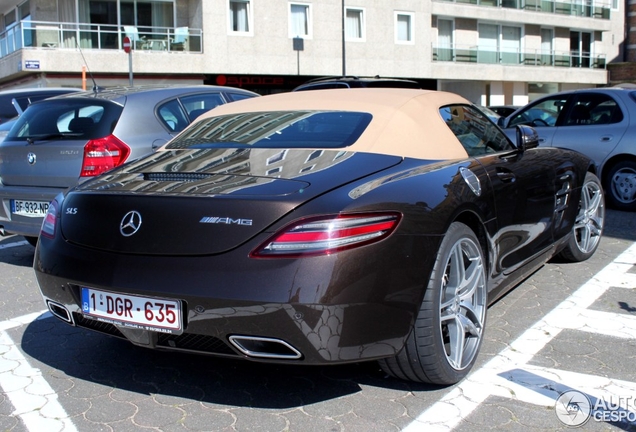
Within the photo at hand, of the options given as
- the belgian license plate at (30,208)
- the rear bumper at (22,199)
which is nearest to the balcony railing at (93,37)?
the rear bumper at (22,199)

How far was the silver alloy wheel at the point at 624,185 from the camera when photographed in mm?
9023

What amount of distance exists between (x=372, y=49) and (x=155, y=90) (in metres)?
27.0

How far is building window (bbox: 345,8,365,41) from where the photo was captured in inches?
1266

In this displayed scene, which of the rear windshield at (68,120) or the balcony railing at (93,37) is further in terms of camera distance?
the balcony railing at (93,37)

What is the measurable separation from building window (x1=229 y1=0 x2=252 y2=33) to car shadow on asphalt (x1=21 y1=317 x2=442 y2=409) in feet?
86.7

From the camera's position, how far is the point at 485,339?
4.15m

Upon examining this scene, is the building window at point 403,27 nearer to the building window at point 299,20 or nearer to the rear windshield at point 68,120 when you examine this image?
the building window at point 299,20

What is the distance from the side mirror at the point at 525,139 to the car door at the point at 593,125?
4788mm

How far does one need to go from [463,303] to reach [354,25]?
1190 inches

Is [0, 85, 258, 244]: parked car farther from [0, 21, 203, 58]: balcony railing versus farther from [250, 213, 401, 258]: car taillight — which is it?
[0, 21, 203, 58]: balcony railing

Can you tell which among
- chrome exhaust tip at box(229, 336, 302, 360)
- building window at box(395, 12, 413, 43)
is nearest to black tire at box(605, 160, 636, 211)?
chrome exhaust tip at box(229, 336, 302, 360)

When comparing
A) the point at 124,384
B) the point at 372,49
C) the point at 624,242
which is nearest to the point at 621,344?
the point at 124,384

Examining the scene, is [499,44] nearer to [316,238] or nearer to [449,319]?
[449,319]

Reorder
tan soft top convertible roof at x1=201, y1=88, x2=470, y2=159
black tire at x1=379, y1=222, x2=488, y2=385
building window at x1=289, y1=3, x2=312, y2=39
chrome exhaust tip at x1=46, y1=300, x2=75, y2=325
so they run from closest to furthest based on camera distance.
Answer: black tire at x1=379, y1=222, x2=488, y2=385, chrome exhaust tip at x1=46, y1=300, x2=75, y2=325, tan soft top convertible roof at x1=201, y1=88, x2=470, y2=159, building window at x1=289, y1=3, x2=312, y2=39
